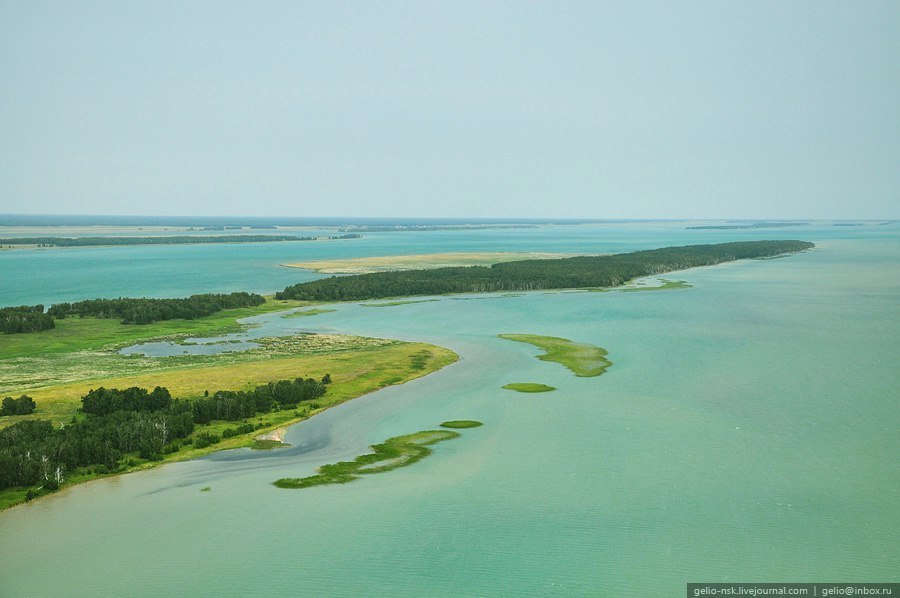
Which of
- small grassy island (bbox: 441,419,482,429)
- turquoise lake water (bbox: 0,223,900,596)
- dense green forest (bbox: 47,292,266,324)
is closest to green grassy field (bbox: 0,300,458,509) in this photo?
turquoise lake water (bbox: 0,223,900,596)

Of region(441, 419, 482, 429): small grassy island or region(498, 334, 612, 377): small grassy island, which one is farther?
region(498, 334, 612, 377): small grassy island

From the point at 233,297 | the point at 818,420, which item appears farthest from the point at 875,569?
the point at 233,297

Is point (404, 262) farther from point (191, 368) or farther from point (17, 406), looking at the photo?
point (17, 406)

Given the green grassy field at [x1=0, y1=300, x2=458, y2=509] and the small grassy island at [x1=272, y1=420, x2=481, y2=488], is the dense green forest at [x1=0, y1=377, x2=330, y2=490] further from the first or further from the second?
the small grassy island at [x1=272, y1=420, x2=481, y2=488]

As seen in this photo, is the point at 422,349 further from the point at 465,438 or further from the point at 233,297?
the point at 233,297

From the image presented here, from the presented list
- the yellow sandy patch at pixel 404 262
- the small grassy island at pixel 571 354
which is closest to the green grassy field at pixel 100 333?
the small grassy island at pixel 571 354

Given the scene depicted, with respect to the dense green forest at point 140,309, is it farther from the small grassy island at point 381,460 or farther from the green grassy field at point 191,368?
the small grassy island at point 381,460
